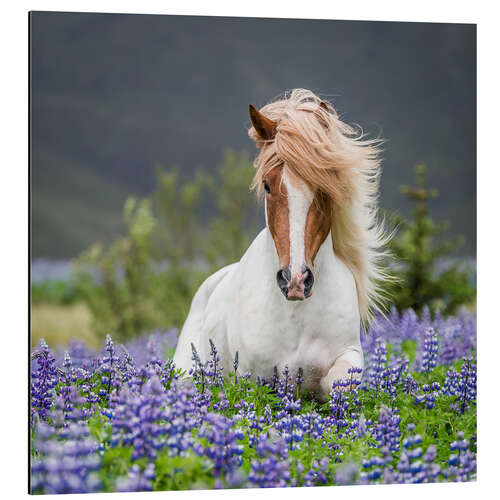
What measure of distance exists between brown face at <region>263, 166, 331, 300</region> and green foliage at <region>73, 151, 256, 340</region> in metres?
2.21

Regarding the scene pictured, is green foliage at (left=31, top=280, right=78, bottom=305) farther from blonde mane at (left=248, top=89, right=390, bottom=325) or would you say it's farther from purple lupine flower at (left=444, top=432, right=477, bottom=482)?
purple lupine flower at (left=444, top=432, right=477, bottom=482)

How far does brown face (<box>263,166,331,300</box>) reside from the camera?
3.79m

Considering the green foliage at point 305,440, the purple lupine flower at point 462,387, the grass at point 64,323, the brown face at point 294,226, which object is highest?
the brown face at point 294,226

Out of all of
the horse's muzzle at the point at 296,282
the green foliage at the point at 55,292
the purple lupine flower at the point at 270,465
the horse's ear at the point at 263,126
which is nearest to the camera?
the purple lupine flower at the point at 270,465

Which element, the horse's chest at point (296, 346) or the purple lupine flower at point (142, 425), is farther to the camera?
the horse's chest at point (296, 346)

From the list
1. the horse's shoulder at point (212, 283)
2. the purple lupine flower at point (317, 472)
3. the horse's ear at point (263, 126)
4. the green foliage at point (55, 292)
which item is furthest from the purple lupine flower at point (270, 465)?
the green foliage at point (55, 292)

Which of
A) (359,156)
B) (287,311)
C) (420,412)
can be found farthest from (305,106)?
(420,412)

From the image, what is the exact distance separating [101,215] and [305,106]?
2197 millimetres

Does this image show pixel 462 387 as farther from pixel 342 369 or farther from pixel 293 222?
pixel 293 222

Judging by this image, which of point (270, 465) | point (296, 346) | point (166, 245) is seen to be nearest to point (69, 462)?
point (270, 465)

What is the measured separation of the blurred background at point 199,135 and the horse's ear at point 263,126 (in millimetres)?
467

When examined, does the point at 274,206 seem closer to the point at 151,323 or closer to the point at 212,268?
the point at 212,268

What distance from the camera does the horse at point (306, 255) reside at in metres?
3.94

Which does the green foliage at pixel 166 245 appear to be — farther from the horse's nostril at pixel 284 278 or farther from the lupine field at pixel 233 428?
the horse's nostril at pixel 284 278
